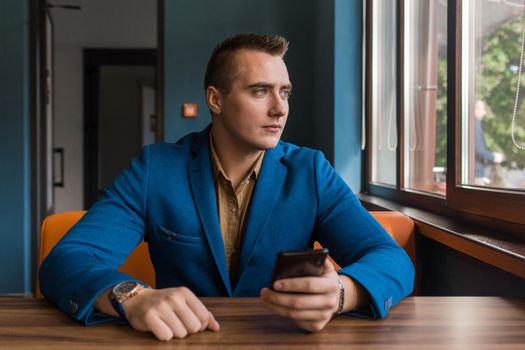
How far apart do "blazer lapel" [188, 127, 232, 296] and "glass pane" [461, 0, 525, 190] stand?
32.1 inches

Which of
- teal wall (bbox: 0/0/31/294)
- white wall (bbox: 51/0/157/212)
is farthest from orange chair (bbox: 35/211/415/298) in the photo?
white wall (bbox: 51/0/157/212)

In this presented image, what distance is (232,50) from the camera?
1600 mm

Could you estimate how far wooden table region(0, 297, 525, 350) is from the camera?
82 cm

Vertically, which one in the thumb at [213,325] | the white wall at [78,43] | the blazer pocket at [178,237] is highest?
the white wall at [78,43]

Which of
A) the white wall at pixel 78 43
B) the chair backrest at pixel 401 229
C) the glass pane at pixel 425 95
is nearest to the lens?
the chair backrest at pixel 401 229

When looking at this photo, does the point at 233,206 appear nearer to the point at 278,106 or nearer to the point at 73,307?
the point at 278,106

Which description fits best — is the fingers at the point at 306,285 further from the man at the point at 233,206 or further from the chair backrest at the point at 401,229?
the chair backrest at the point at 401,229

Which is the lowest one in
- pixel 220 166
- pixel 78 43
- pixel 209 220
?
pixel 209 220

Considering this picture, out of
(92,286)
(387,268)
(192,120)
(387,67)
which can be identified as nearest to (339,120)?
(387,67)

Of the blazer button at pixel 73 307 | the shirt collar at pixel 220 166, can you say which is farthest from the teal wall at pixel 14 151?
the blazer button at pixel 73 307

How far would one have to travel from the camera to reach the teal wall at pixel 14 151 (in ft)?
13.0

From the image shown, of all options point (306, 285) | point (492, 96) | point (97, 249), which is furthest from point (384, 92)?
point (306, 285)

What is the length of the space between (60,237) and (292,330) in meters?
0.97

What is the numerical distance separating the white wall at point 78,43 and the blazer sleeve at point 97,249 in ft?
17.7
